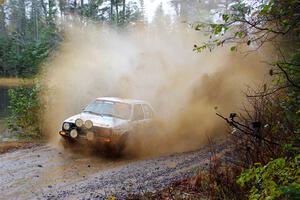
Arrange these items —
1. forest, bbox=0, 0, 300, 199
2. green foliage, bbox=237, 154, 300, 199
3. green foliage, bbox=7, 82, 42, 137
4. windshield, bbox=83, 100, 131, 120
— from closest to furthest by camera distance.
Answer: green foliage, bbox=237, 154, 300, 199 < forest, bbox=0, 0, 300, 199 < windshield, bbox=83, 100, 131, 120 < green foliage, bbox=7, 82, 42, 137

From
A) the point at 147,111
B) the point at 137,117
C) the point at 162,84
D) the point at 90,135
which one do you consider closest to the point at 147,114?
the point at 147,111

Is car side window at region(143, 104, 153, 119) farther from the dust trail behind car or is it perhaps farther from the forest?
the forest

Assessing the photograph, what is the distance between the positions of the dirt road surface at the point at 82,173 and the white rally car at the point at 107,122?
69 cm

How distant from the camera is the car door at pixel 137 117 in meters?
11.7

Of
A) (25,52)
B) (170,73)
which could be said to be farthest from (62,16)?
(170,73)

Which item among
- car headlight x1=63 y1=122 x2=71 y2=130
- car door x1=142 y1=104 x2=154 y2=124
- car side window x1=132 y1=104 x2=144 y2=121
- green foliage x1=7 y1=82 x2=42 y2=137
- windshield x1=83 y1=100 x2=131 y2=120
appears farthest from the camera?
green foliage x1=7 y1=82 x2=42 y2=137

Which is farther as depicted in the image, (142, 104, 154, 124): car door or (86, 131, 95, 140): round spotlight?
(142, 104, 154, 124): car door

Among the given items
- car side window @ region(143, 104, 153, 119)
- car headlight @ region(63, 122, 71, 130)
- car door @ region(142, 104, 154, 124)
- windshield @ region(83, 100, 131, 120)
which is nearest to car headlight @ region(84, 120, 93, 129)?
car headlight @ region(63, 122, 71, 130)

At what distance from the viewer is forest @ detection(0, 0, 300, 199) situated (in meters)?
3.09

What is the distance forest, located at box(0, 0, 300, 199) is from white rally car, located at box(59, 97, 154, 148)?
11.5ft

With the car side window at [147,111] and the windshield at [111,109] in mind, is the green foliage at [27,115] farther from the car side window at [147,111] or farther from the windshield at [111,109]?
the car side window at [147,111]

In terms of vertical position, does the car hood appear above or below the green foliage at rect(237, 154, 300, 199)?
below

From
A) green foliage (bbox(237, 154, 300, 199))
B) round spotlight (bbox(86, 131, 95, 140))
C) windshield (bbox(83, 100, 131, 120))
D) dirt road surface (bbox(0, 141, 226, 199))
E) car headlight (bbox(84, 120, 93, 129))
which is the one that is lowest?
dirt road surface (bbox(0, 141, 226, 199))

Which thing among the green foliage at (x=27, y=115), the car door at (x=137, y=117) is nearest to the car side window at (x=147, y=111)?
the car door at (x=137, y=117)
